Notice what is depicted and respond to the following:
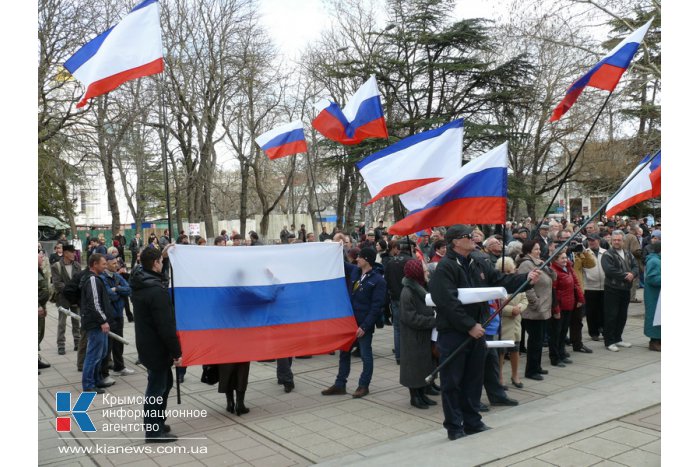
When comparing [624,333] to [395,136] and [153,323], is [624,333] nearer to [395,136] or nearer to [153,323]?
[153,323]

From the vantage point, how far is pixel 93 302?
7.85m

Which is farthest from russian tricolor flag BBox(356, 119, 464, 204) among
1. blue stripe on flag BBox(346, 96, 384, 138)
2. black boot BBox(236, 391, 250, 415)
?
blue stripe on flag BBox(346, 96, 384, 138)

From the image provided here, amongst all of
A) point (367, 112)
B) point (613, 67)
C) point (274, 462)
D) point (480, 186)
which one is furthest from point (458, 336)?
point (367, 112)

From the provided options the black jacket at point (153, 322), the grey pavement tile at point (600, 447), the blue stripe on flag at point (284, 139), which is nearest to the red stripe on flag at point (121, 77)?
the black jacket at point (153, 322)

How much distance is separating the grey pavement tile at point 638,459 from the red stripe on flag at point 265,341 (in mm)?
3364

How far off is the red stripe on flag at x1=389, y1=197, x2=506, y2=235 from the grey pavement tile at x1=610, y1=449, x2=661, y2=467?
8.45ft

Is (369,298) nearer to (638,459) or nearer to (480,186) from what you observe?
(480,186)

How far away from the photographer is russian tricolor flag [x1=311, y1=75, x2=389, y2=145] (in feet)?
36.3

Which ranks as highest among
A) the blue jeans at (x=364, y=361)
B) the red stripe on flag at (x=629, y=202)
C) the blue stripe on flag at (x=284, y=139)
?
the blue stripe on flag at (x=284, y=139)

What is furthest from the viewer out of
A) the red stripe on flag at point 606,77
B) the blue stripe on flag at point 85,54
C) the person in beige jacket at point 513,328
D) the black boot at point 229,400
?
the person in beige jacket at point 513,328

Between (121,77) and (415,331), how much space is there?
4.87 metres

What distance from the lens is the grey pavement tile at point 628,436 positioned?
5.17 m

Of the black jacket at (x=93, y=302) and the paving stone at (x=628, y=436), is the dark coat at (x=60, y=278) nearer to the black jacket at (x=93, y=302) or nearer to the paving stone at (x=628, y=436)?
the black jacket at (x=93, y=302)

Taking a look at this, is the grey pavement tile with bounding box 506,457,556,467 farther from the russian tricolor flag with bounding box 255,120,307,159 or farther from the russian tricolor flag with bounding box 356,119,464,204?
the russian tricolor flag with bounding box 255,120,307,159
